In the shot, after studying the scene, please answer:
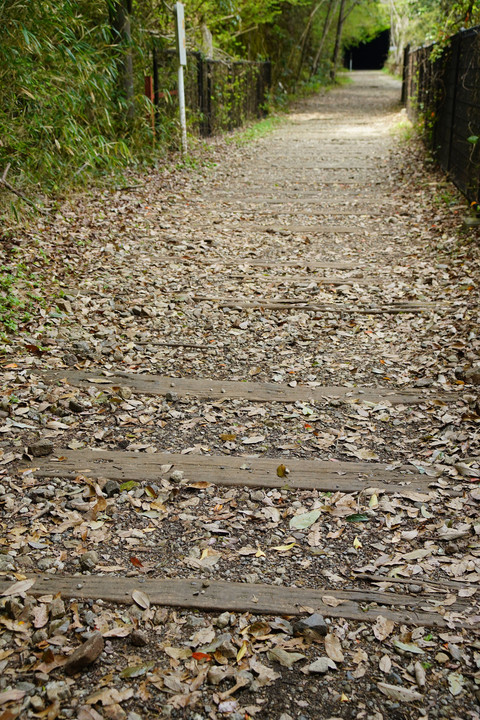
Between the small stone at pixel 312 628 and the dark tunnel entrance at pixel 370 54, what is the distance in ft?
191

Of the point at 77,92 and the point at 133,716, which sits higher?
the point at 77,92

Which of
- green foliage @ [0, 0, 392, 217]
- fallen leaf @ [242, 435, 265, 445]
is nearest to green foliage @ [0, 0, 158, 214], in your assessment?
green foliage @ [0, 0, 392, 217]

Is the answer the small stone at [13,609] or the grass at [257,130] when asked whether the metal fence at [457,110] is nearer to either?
the grass at [257,130]

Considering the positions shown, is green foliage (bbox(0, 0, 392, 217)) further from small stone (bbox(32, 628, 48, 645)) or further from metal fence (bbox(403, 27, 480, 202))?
small stone (bbox(32, 628, 48, 645))

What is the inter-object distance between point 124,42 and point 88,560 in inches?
295

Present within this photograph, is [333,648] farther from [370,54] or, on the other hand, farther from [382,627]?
[370,54]

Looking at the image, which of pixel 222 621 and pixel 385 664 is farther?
pixel 222 621

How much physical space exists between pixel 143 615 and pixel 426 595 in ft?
3.11

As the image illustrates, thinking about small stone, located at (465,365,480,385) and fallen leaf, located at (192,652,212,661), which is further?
small stone, located at (465,365,480,385)

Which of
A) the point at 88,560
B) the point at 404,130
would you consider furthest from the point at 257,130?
the point at 88,560

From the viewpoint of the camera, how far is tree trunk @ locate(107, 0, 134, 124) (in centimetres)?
812

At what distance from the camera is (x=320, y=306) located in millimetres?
4902

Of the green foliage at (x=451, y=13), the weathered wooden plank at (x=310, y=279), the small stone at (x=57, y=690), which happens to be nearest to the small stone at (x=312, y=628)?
the small stone at (x=57, y=690)

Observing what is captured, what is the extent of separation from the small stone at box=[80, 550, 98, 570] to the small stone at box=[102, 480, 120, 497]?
0.38 m
